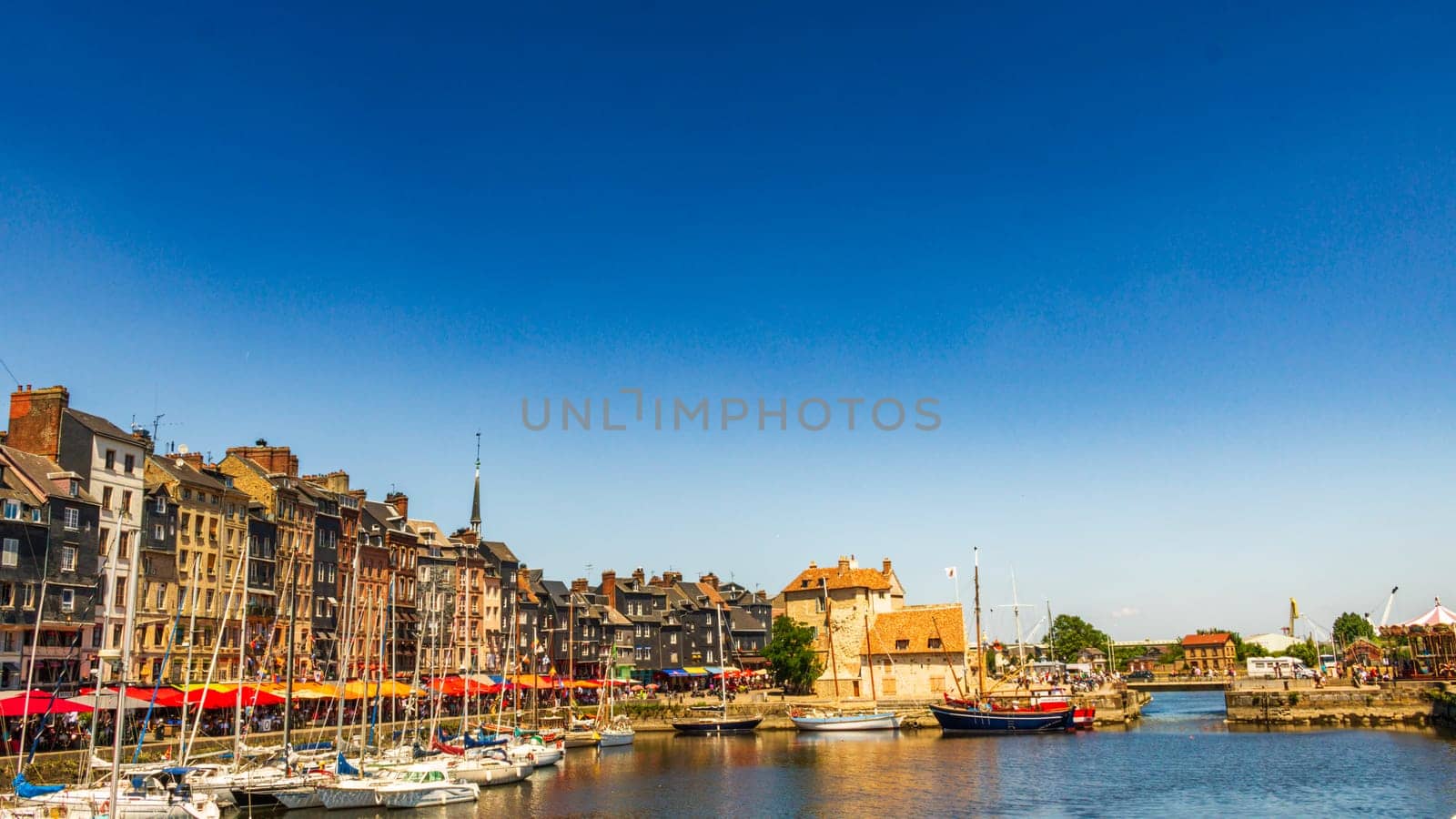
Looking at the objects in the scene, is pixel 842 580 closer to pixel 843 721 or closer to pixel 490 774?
pixel 843 721

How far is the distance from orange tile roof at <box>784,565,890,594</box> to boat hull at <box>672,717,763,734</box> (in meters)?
18.6

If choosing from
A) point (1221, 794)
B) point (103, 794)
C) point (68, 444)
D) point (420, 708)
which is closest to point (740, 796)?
point (1221, 794)

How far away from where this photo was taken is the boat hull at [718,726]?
9162 centimetres

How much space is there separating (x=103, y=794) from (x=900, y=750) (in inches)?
1900

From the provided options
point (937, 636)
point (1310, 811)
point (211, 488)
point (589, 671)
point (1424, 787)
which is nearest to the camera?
point (1310, 811)

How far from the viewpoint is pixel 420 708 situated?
7944 centimetres

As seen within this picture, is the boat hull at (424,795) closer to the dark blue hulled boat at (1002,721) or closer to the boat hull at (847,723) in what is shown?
the boat hull at (847,723)

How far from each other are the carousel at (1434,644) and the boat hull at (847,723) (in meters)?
45.8

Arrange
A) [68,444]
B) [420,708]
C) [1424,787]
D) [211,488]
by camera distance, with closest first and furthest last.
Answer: [1424,787] → [68,444] → [211,488] → [420,708]

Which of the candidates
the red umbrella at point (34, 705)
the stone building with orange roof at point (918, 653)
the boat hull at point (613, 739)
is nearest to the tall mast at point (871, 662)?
the stone building with orange roof at point (918, 653)

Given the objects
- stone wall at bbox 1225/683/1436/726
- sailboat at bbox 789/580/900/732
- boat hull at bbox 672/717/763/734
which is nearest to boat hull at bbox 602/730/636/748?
boat hull at bbox 672/717/763/734

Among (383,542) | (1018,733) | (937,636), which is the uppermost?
(383,542)

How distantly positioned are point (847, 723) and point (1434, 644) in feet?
177

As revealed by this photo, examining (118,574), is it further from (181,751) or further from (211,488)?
(181,751)
